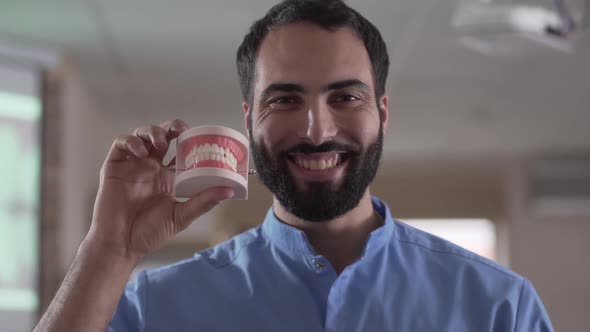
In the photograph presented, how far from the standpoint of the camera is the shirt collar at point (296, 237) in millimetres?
1476

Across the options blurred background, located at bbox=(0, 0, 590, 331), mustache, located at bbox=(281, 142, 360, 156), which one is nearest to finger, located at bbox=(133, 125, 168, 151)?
mustache, located at bbox=(281, 142, 360, 156)

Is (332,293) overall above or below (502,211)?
above

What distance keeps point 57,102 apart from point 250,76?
11.0 feet

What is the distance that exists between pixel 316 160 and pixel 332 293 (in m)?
0.24

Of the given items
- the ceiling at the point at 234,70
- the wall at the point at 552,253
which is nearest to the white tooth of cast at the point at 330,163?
the ceiling at the point at 234,70

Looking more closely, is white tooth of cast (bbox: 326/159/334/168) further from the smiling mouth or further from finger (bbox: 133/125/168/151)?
finger (bbox: 133/125/168/151)

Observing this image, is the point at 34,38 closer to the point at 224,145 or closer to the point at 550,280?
the point at 224,145

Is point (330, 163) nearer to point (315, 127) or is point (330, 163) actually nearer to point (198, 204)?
point (315, 127)

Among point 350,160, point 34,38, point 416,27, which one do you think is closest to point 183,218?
point 350,160

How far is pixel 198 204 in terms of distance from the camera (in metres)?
1.37

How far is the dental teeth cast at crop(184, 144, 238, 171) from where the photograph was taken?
1.32 meters

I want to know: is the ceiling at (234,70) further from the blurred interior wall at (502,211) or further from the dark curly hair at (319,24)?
the dark curly hair at (319,24)

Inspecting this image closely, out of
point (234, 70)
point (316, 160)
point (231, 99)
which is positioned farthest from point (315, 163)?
point (231, 99)

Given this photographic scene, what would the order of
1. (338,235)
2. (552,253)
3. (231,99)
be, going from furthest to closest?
(552,253), (231,99), (338,235)
